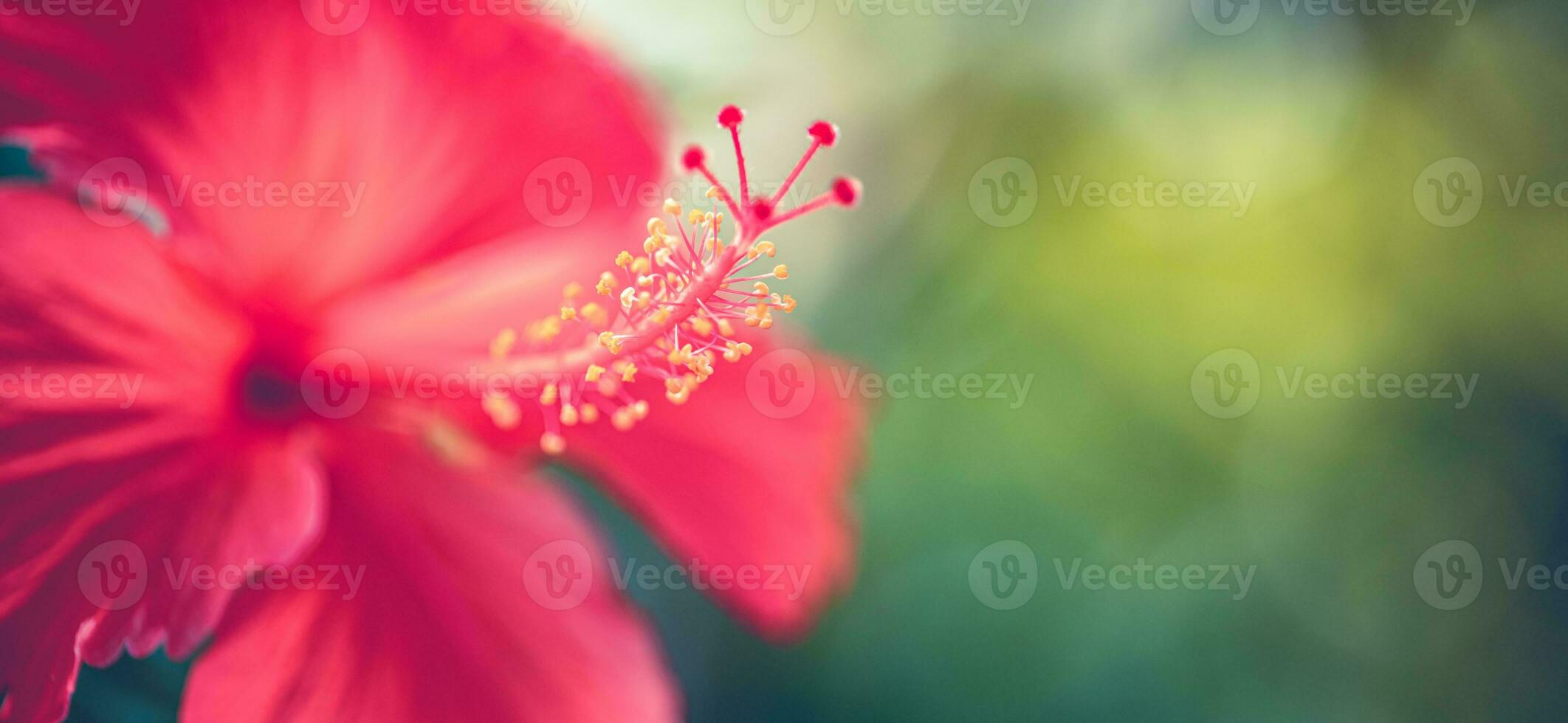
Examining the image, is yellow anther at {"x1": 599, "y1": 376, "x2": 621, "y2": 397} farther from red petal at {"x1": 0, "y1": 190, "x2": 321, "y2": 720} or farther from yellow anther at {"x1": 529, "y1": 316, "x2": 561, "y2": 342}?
red petal at {"x1": 0, "y1": 190, "x2": 321, "y2": 720}

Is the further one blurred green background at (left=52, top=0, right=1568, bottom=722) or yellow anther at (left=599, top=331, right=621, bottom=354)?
blurred green background at (left=52, top=0, right=1568, bottom=722)

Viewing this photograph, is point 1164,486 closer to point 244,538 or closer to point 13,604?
point 244,538

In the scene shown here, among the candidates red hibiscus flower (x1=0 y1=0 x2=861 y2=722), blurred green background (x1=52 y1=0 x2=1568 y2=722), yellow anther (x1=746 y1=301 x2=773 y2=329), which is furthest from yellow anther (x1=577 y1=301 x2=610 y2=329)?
blurred green background (x1=52 y1=0 x2=1568 y2=722)

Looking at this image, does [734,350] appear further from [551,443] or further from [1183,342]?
[1183,342]

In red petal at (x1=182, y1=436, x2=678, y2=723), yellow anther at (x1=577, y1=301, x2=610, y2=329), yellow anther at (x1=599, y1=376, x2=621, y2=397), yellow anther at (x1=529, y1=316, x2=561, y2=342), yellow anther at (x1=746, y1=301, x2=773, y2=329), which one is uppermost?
yellow anther at (x1=746, y1=301, x2=773, y2=329)

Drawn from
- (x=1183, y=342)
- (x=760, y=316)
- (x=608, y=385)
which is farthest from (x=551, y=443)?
(x=1183, y=342)

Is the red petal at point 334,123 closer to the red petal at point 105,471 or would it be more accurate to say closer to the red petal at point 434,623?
the red petal at point 105,471

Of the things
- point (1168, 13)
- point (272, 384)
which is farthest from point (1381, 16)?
point (272, 384)
